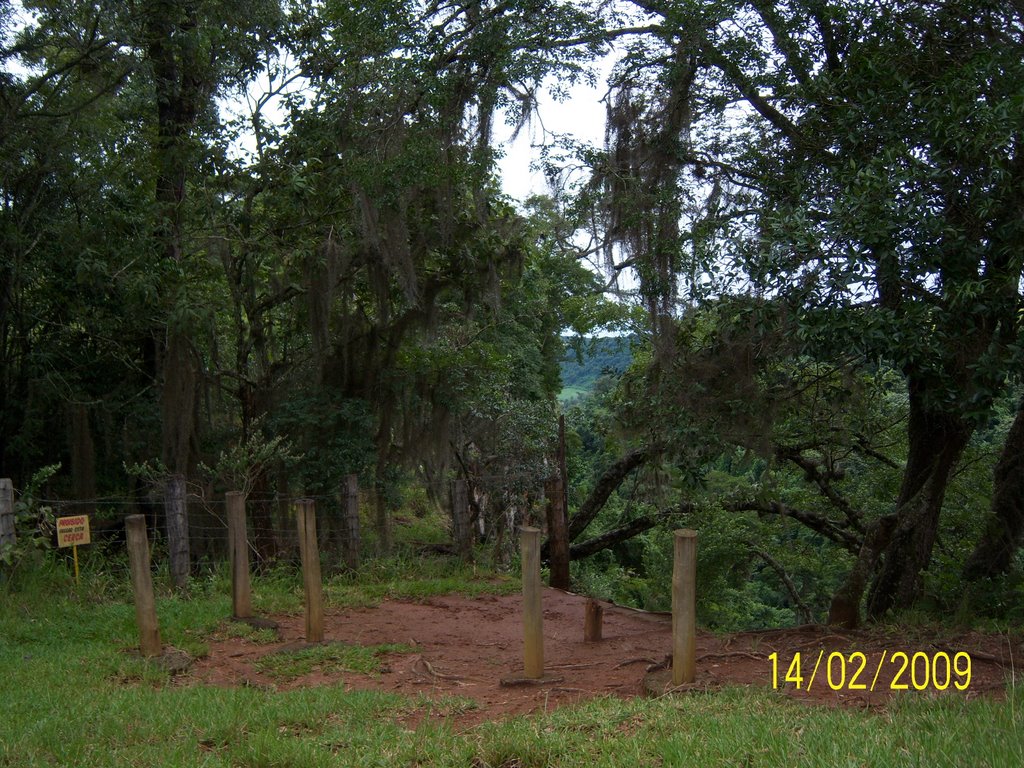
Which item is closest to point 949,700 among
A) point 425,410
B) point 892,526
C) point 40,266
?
point 892,526

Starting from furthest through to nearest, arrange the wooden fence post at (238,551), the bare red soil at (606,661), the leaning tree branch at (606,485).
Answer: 1. the leaning tree branch at (606,485)
2. the wooden fence post at (238,551)
3. the bare red soil at (606,661)

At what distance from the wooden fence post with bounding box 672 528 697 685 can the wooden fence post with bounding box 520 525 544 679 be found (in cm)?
100

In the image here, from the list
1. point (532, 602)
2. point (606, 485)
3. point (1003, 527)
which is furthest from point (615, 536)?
point (532, 602)

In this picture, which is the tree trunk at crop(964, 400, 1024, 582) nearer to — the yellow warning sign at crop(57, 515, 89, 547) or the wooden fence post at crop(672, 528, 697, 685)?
the wooden fence post at crop(672, 528, 697, 685)

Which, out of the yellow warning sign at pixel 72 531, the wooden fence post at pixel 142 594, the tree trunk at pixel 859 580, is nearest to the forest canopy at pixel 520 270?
the tree trunk at pixel 859 580

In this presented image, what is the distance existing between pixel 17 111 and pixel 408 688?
8381 mm

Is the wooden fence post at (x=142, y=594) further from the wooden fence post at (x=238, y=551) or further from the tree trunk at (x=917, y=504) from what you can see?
the tree trunk at (x=917, y=504)

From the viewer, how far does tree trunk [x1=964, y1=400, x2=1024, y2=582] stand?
28.9 feet

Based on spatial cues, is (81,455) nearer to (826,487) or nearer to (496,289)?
(496,289)

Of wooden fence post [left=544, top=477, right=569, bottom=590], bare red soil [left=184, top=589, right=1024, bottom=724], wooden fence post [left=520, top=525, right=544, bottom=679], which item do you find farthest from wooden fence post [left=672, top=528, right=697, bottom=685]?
wooden fence post [left=544, top=477, right=569, bottom=590]

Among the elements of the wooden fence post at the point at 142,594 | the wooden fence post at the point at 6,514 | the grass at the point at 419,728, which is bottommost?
the grass at the point at 419,728

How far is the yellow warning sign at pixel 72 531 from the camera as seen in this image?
8.26m

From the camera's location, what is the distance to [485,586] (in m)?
10.9
